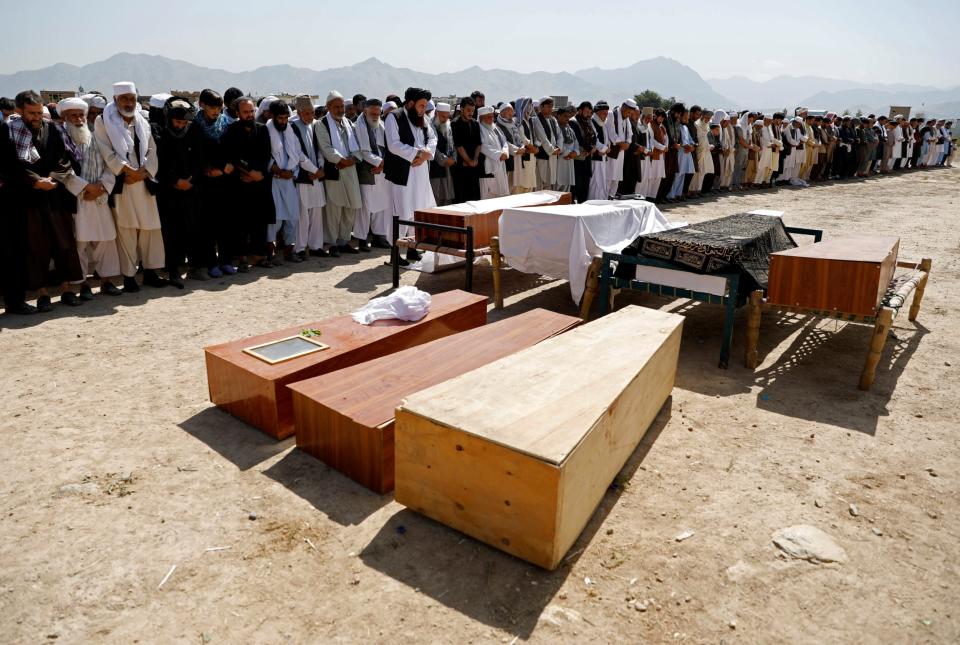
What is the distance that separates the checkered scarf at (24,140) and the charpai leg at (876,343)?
6.77m

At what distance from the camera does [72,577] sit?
2.53m

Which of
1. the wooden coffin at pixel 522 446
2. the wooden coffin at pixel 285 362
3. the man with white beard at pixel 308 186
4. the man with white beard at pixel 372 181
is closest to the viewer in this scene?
the wooden coffin at pixel 522 446

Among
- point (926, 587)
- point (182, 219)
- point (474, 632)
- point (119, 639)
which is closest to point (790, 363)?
point (926, 587)

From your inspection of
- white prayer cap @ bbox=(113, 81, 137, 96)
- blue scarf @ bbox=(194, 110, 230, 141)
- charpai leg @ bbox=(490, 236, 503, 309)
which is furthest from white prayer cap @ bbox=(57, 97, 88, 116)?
charpai leg @ bbox=(490, 236, 503, 309)

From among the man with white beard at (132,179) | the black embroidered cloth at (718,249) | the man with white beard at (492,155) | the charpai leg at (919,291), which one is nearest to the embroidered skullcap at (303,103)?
the man with white beard at (132,179)

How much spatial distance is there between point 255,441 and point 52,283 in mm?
4241

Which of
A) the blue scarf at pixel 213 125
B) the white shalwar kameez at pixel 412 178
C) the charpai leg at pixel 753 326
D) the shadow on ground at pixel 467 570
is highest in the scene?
the blue scarf at pixel 213 125

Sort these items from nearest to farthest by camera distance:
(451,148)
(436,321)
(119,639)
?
(119,639)
(436,321)
(451,148)

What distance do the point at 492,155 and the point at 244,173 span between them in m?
3.65

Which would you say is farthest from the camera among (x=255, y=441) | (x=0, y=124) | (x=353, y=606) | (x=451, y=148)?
(x=451, y=148)

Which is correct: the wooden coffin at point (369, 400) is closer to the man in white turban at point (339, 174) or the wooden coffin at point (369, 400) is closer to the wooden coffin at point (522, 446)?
the wooden coffin at point (522, 446)

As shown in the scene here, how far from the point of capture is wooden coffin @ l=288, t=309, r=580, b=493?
3.10 m

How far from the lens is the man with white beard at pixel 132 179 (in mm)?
6121

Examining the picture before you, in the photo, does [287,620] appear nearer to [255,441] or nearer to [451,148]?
[255,441]
